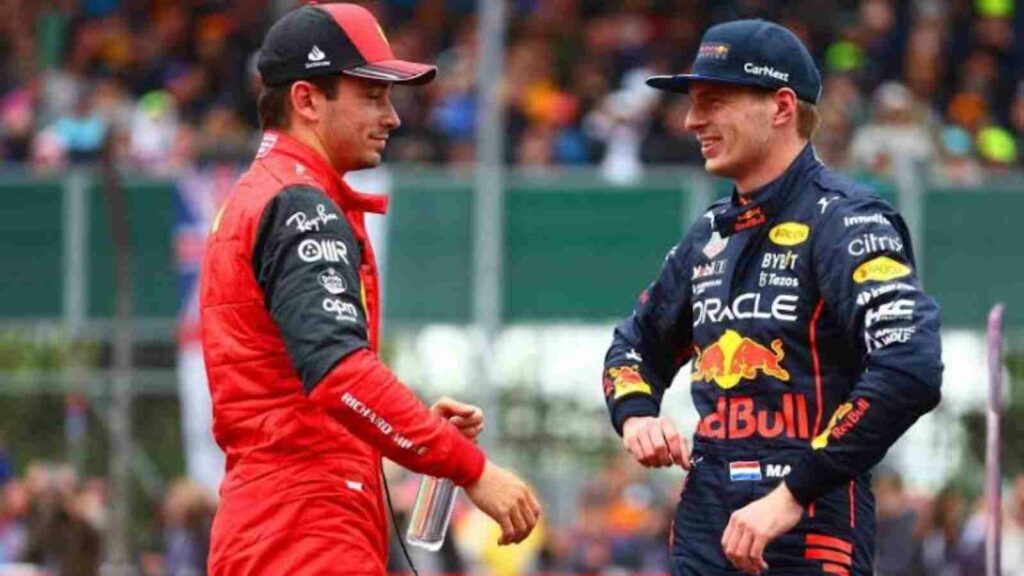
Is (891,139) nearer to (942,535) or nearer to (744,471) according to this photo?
(942,535)

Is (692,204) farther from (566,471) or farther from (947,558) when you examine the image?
(947,558)

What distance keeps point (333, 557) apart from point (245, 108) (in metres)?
13.7

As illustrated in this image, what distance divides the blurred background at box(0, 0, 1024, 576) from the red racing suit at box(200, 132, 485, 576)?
30.9 ft

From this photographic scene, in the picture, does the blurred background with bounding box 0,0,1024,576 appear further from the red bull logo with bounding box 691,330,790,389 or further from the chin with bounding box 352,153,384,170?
the chin with bounding box 352,153,384,170

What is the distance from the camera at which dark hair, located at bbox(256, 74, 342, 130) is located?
6500mm

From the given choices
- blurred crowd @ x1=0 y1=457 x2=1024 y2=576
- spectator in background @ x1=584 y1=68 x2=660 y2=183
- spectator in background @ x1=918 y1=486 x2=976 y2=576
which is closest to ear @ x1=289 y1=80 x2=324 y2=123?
blurred crowd @ x1=0 y1=457 x2=1024 y2=576

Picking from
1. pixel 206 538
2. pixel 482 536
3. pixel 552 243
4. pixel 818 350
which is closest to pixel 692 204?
pixel 552 243

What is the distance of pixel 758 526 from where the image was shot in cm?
612

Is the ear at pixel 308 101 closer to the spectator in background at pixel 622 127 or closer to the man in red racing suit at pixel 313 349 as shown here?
the man in red racing suit at pixel 313 349

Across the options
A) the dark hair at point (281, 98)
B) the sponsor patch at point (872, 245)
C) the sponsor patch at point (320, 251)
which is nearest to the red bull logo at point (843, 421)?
the sponsor patch at point (872, 245)

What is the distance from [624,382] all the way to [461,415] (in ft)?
1.81

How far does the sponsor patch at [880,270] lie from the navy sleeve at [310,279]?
3.89ft

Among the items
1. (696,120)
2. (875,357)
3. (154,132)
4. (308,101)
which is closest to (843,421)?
Answer: (875,357)

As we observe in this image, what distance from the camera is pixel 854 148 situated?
57.4 ft
